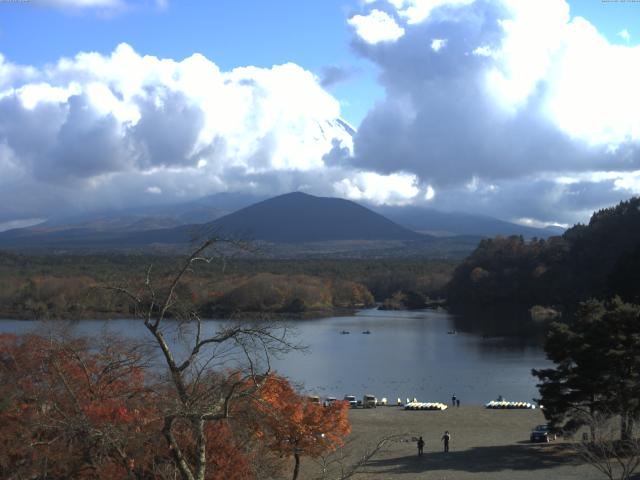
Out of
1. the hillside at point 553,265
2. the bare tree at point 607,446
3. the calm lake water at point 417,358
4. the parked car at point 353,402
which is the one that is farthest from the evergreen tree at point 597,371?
the hillside at point 553,265

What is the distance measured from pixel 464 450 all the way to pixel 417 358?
814 inches

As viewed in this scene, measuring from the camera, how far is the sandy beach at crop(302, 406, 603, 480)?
14008 millimetres

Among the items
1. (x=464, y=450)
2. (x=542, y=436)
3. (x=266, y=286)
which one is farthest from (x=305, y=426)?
(x=266, y=286)

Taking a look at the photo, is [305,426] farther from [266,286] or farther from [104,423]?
[266,286]

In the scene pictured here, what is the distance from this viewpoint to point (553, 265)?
201 feet

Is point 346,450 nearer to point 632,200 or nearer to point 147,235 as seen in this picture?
point 632,200

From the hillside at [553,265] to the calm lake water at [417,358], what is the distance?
6276 mm

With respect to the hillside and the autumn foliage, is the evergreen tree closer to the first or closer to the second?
the autumn foliage

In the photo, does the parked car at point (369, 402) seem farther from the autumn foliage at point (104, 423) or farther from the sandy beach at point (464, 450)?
the autumn foliage at point (104, 423)

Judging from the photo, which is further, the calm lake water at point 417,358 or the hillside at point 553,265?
the hillside at point 553,265

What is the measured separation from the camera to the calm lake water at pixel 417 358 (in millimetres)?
28266

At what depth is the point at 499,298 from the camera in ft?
211

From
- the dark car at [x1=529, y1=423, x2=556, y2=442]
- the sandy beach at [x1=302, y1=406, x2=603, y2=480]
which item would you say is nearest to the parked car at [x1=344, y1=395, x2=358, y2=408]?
the sandy beach at [x1=302, y1=406, x2=603, y2=480]

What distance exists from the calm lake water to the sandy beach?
13.2 feet
